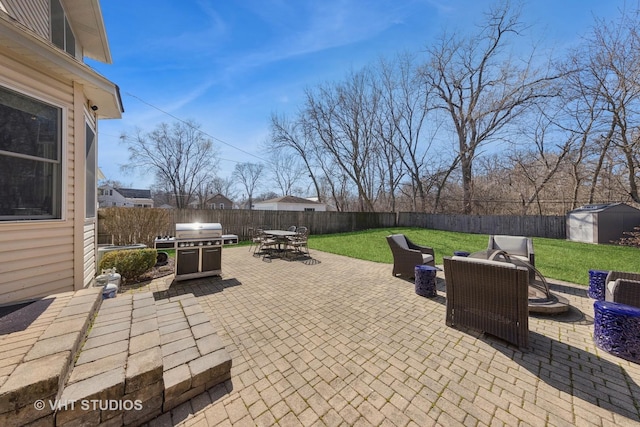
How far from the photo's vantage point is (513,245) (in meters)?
5.68

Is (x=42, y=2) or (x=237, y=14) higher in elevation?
(x=237, y=14)

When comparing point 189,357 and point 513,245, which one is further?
point 513,245

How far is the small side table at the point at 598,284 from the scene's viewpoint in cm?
412

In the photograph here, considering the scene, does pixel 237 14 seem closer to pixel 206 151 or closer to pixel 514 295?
pixel 514 295

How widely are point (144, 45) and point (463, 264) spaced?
37.4ft

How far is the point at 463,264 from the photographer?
2.98 meters

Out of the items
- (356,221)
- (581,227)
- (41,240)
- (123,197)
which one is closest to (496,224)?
(581,227)

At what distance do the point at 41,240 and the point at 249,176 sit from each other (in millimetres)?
36541

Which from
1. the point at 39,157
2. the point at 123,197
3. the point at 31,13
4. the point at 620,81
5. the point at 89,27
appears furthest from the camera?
the point at 123,197

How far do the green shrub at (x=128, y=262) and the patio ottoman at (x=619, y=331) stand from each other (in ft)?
24.2

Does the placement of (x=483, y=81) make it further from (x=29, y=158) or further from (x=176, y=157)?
(x=176, y=157)

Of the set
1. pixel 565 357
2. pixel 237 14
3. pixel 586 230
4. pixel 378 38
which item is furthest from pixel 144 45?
pixel 586 230

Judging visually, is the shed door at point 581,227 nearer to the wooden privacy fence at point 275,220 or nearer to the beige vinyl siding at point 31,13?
the wooden privacy fence at point 275,220

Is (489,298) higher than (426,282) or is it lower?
higher
